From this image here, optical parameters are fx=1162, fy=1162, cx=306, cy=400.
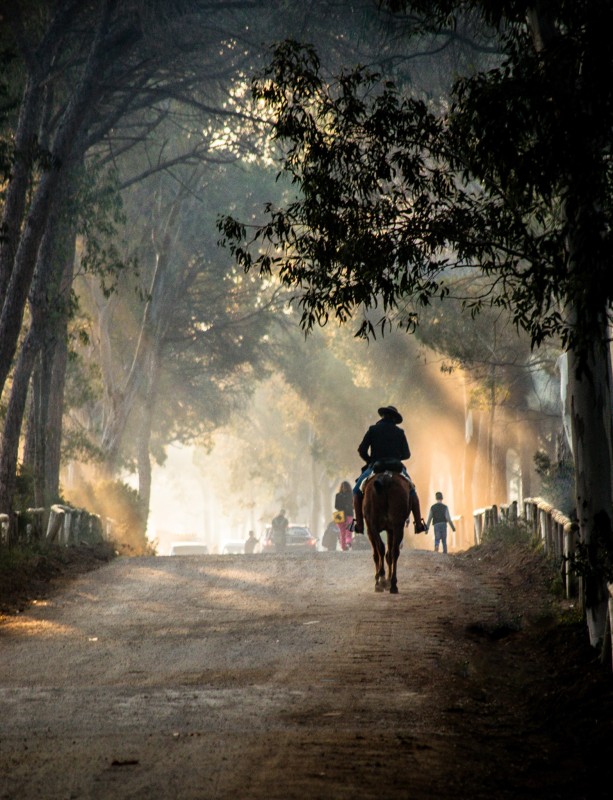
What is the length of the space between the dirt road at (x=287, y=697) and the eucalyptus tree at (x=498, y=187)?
82.2 inches

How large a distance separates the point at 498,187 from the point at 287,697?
5.66 meters

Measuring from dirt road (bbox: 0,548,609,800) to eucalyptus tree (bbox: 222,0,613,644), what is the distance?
209cm

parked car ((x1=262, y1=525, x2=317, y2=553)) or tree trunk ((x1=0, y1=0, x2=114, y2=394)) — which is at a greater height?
tree trunk ((x1=0, y1=0, x2=114, y2=394))

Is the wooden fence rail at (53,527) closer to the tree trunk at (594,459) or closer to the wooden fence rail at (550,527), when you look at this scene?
the wooden fence rail at (550,527)

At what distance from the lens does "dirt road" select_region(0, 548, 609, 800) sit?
6.75 meters

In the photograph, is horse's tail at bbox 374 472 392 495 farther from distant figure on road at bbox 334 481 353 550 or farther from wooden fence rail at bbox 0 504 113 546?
distant figure on road at bbox 334 481 353 550

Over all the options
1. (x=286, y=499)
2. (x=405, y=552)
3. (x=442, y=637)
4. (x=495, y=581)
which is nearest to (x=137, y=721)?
(x=442, y=637)

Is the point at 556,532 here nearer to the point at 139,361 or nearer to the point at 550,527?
the point at 550,527

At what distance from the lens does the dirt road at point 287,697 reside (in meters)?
6.75

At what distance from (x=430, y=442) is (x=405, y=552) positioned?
25.2 m

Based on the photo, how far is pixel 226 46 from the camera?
2634 cm

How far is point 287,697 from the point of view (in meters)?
9.08

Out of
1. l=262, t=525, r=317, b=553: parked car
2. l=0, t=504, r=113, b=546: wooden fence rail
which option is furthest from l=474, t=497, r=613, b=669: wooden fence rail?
l=262, t=525, r=317, b=553: parked car

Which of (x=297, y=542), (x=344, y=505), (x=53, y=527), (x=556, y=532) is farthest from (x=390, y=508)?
(x=297, y=542)
